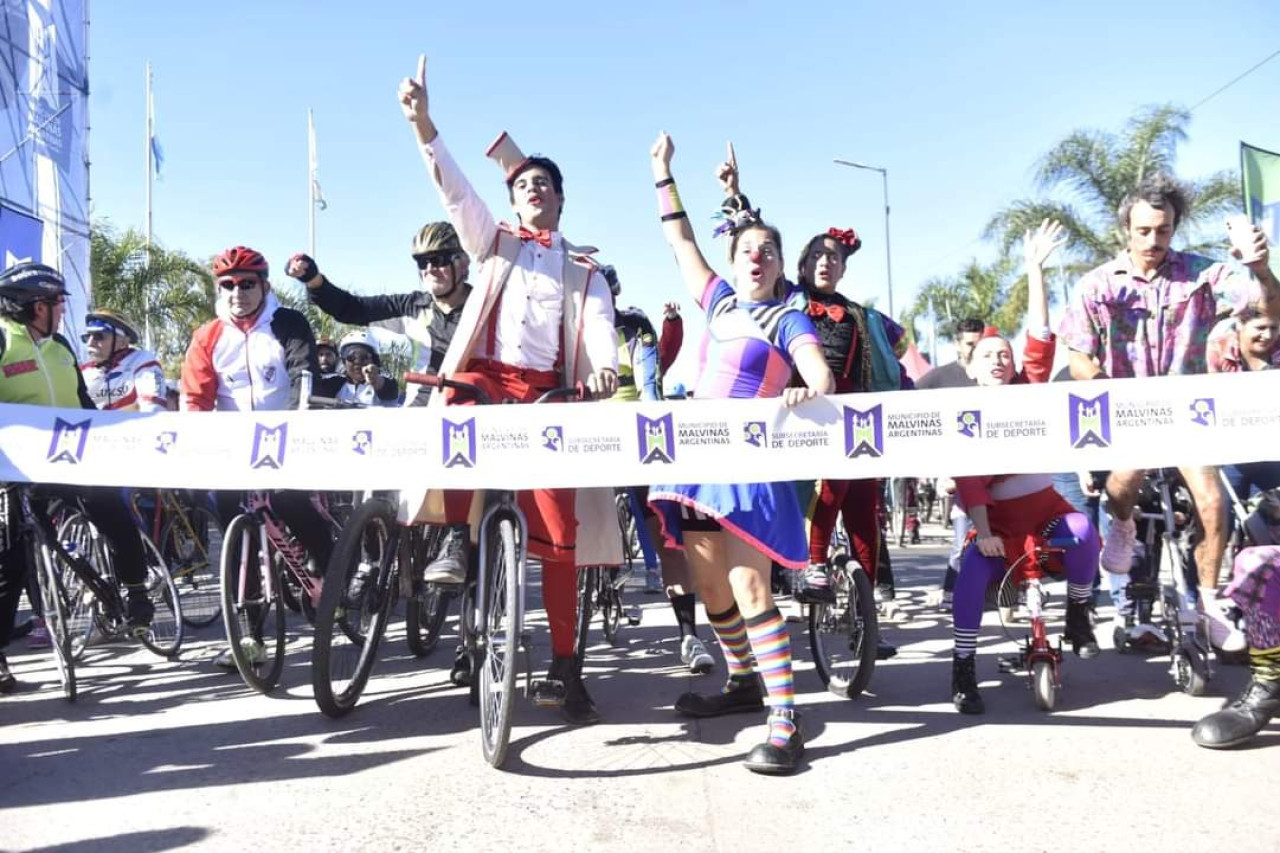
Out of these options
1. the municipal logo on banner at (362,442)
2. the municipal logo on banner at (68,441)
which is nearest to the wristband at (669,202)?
the municipal logo on banner at (362,442)

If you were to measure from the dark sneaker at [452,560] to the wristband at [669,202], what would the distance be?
59.9 inches

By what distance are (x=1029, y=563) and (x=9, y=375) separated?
4.75 meters

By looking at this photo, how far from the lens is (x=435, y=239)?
4.60 metres

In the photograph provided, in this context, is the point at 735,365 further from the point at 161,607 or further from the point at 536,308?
the point at 161,607

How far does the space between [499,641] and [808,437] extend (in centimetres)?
139

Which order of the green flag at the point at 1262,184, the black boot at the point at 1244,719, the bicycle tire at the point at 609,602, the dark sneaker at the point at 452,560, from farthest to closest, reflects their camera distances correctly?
the green flag at the point at 1262,184 → the bicycle tire at the point at 609,602 → the dark sneaker at the point at 452,560 → the black boot at the point at 1244,719

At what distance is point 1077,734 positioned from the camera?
3.64 meters

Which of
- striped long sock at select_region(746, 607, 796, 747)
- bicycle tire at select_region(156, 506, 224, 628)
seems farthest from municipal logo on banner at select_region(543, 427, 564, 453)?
bicycle tire at select_region(156, 506, 224, 628)

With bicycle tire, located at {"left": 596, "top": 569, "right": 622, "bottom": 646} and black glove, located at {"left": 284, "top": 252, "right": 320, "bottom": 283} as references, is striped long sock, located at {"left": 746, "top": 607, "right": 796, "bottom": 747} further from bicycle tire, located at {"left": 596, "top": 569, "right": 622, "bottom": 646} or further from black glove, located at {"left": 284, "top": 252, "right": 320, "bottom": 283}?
black glove, located at {"left": 284, "top": 252, "right": 320, "bottom": 283}

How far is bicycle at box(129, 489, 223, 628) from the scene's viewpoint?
21.3 feet

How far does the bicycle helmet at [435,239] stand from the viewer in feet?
15.0

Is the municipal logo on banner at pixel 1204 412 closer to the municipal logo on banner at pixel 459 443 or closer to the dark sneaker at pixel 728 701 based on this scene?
the dark sneaker at pixel 728 701

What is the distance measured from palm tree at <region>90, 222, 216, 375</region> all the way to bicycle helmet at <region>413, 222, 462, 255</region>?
66.2ft

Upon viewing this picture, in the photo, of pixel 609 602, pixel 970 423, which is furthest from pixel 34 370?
pixel 970 423
